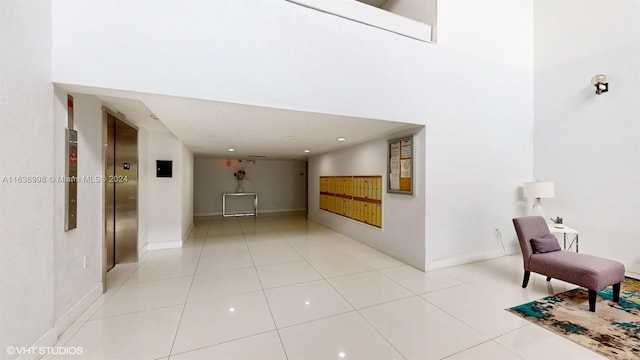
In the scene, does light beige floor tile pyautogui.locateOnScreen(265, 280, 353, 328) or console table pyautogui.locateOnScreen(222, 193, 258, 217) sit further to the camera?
console table pyautogui.locateOnScreen(222, 193, 258, 217)

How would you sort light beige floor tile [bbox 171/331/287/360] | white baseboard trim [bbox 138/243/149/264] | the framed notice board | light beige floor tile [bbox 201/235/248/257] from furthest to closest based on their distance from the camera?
light beige floor tile [bbox 201/235/248/257] → white baseboard trim [bbox 138/243/149/264] → the framed notice board → light beige floor tile [bbox 171/331/287/360]

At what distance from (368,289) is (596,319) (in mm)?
2144

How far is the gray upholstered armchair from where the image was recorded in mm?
2342

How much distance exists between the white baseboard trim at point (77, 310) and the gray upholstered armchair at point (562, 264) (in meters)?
4.79

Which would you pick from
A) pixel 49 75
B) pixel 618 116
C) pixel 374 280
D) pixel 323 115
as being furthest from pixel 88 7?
pixel 618 116

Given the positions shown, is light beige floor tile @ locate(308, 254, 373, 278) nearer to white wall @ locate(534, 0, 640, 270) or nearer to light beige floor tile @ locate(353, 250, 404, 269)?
light beige floor tile @ locate(353, 250, 404, 269)

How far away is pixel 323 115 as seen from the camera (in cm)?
283

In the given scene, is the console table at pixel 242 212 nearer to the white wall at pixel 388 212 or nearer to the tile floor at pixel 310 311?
the white wall at pixel 388 212

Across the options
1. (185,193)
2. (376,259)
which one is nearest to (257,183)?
(185,193)

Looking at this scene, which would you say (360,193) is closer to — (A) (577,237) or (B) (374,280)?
(B) (374,280)

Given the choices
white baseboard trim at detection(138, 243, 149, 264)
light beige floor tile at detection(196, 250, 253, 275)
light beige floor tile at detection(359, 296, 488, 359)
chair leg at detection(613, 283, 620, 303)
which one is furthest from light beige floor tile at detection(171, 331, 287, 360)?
chair leg at detection(613, 283, 620, 303)

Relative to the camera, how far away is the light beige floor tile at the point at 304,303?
2268mm

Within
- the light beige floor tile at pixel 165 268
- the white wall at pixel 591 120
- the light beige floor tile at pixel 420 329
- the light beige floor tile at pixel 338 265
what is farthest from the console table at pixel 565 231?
the light beige floor tile at pixel 165 268

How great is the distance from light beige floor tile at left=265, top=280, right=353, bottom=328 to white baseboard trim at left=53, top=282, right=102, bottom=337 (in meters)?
1.74
